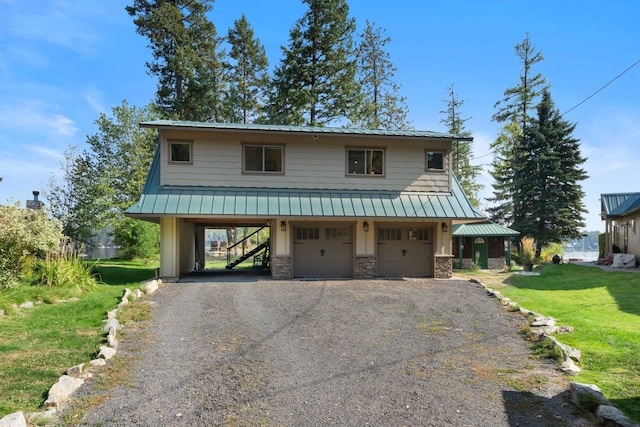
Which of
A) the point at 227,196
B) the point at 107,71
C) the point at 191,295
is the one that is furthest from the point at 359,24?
the point at 191,295

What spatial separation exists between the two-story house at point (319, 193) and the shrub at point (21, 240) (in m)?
2.61

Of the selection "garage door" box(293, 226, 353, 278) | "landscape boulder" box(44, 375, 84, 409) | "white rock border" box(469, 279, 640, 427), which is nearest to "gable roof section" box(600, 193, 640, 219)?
"garage door" box(293, 226, 353, 278)

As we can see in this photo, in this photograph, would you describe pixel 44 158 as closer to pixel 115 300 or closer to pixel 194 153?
pixel 194 153

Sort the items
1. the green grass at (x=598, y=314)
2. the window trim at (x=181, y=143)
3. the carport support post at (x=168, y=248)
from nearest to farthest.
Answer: the green grass at (x=598, y=314) < the carport support post at (x=168, y=248) < the window trim at (x=181, y=143)

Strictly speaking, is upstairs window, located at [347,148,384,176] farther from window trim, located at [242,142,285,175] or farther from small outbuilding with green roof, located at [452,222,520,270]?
small outbuilding with green roof, located at [452,222,520,270]

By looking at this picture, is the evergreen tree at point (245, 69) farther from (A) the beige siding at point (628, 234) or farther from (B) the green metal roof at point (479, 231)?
(A) the beige siding at point (628, 234)

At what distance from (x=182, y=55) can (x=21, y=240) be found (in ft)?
65.6

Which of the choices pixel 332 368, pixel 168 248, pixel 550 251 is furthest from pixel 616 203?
pixel 332 368

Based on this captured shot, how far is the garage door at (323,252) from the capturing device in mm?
14477

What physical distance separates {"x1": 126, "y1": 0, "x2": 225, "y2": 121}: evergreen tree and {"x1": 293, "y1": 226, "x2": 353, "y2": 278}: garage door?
17.4m

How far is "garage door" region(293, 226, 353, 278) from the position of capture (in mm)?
14477

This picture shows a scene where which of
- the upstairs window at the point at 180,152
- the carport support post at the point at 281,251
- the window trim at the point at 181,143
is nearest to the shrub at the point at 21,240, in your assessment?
the window trim at the point at 181,143

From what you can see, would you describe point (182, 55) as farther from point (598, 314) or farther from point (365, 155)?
point (598, 314)

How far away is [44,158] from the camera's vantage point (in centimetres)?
2434
